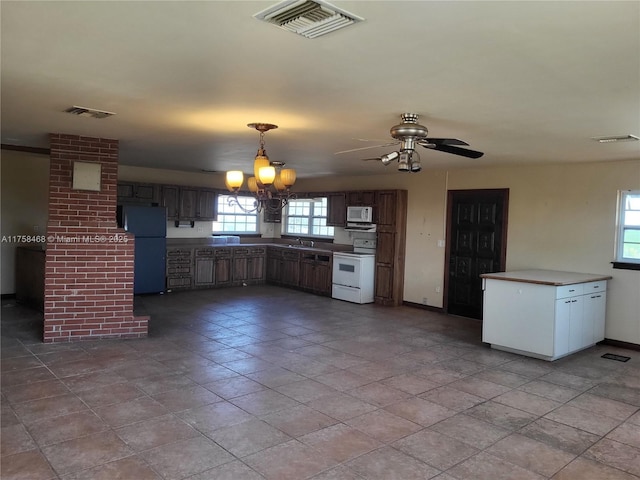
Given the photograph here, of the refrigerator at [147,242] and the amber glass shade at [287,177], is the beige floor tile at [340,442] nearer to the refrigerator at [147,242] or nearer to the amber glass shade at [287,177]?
the amber glass shade at [287,177]

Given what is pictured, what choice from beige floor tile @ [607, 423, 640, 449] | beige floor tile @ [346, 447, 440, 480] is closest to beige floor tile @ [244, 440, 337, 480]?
beige floor tile @ [346, 447, 440, 480]

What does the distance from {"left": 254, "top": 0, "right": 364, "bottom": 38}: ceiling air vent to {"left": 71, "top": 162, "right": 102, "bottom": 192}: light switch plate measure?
160 inches

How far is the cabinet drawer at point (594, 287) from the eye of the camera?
18.0 ft

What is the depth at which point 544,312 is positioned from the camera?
5.10 meters

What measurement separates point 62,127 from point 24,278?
132 inches

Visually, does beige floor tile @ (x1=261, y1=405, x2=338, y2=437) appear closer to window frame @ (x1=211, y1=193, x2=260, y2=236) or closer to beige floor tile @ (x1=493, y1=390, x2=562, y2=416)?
beige floor tile @ (x1=493, y1=390, x2=562, y2=416)

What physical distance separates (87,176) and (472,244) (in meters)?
5.39

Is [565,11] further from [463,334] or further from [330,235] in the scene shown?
[330,235]

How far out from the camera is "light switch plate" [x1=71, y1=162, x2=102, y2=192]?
5285 millimetres

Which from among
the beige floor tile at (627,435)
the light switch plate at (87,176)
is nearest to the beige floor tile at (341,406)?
the beige floor tile at (627,435)

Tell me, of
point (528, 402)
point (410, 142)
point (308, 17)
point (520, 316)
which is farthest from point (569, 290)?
point (308, 17)

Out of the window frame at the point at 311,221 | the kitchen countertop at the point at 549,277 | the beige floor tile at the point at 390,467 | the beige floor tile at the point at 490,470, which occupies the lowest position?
the beige floor tile at the point at 390,467

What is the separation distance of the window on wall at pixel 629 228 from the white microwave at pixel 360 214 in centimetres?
380

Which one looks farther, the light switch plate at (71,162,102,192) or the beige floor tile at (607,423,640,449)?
the light switch plate at (71,162,102,192)
